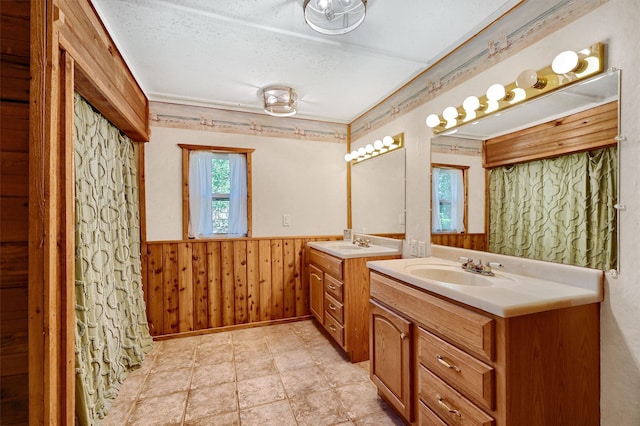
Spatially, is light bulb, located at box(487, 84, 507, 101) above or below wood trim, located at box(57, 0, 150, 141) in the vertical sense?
below

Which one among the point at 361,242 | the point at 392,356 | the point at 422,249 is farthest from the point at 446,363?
the point at 361,242

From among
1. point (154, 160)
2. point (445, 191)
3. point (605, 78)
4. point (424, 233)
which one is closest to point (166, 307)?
point (154, 160)

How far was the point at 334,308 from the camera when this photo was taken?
7.97 ft

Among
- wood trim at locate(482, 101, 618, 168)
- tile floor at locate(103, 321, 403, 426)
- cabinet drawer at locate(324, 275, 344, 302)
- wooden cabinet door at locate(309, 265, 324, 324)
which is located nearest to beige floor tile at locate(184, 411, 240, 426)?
tile floor at locate(103, 321, 403, 426)

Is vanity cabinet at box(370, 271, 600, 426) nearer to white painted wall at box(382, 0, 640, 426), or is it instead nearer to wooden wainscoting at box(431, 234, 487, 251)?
white painted wall at box(382, 0, 640, 426)

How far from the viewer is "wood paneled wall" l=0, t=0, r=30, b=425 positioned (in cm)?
99

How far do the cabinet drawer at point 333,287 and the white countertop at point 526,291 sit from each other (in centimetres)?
97

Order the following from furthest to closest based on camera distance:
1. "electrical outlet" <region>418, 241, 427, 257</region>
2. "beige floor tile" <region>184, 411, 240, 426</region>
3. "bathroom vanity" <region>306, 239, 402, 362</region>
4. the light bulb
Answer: "bathroom vanity" <region>306, 239, 402, 362</region> → "electrical outlet" <region>418, 241, 427, 257</region> → "beige floor tile" <region>184, 411, 240, 426</region> → the light bulb

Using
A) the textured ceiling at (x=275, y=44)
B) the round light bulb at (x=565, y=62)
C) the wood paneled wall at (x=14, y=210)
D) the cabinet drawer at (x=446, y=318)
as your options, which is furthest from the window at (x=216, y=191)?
the round light bulb at (x=565, y=62)

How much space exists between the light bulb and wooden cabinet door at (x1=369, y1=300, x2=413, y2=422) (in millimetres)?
1330

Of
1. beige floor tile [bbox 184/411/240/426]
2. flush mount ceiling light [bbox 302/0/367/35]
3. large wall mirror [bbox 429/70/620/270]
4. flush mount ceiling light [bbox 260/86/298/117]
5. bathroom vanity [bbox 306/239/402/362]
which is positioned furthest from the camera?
flush mount ceiling light [bbox 260/86/298/117]

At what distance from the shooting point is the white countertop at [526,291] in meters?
0.99

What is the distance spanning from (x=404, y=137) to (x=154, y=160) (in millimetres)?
2408

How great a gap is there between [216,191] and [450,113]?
228 cm
